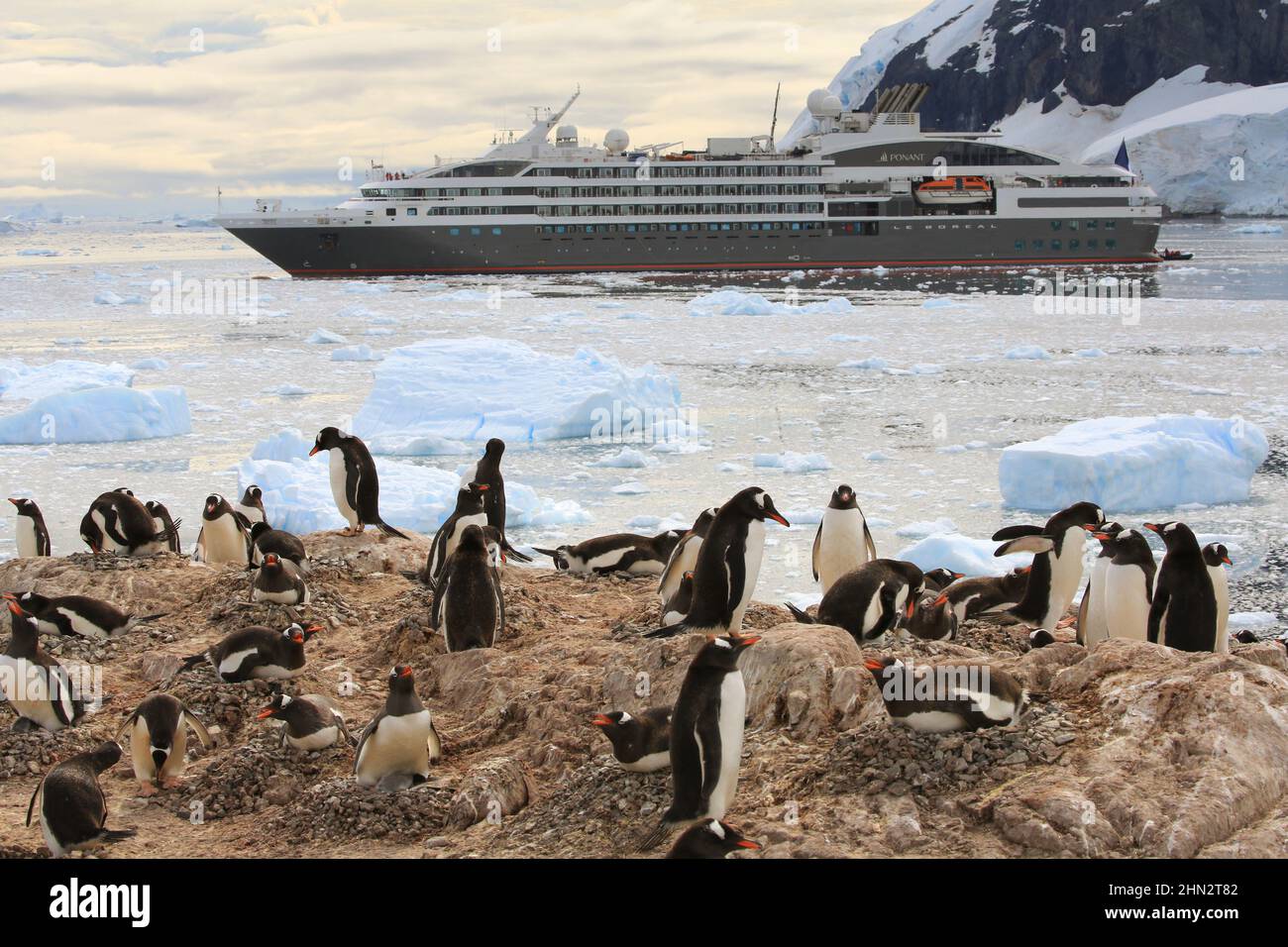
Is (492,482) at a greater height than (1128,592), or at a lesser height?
greater

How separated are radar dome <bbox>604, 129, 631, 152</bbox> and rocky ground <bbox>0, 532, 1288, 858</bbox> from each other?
168 feet

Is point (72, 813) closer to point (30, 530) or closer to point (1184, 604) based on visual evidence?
point (1184, 604)

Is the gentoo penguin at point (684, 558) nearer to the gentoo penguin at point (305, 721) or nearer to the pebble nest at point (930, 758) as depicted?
the gentoo penguin at point (305, 721)

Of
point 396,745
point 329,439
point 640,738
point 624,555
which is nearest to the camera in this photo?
point 640,738

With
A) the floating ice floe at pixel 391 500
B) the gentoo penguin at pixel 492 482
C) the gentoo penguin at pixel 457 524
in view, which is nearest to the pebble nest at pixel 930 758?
the gentoo penguin at pixel 457 524

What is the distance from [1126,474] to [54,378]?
1492 cm

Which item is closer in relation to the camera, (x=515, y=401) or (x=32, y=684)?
(x=32, y=684)

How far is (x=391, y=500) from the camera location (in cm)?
Result: 1160

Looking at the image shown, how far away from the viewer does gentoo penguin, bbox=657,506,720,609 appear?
21.2 feet

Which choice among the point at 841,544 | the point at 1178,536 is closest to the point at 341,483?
the point at 841,544

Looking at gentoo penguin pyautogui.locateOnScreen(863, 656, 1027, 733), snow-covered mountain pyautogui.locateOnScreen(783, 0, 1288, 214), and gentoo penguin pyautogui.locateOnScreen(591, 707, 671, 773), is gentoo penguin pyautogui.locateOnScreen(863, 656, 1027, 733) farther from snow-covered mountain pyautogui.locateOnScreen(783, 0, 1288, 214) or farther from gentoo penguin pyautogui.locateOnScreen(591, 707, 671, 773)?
snow-covered mountain pyautogui.locateOnScreen(783, 0, 1288, 214)

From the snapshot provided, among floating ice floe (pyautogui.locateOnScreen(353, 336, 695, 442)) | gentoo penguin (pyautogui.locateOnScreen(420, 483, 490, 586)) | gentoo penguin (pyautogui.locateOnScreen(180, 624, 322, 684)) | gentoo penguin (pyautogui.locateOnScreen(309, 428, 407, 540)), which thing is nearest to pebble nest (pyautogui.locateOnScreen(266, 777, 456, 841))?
gentoo penguin (pyautogui.locateOnScreen(180, 624, 322, 684))

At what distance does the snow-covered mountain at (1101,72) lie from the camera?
87.1 metres
